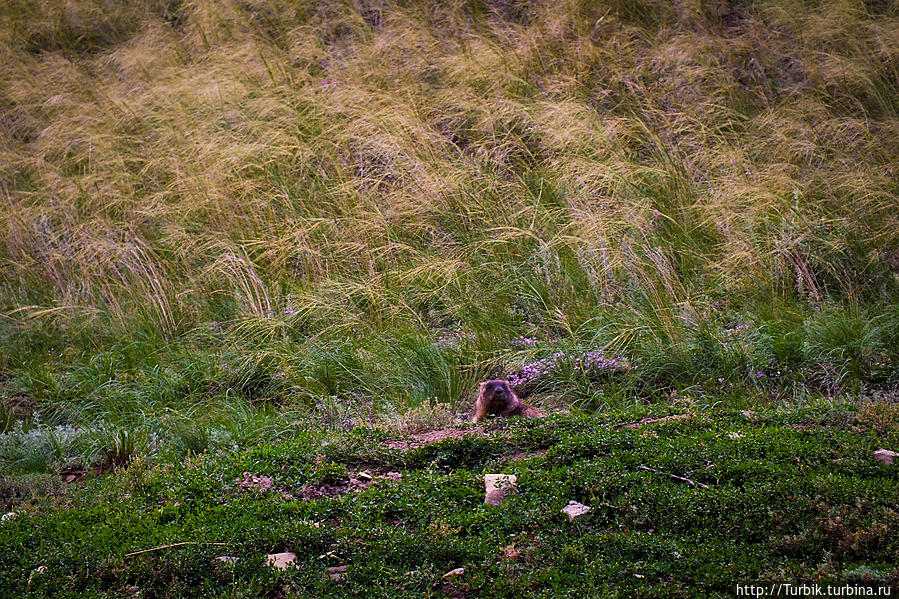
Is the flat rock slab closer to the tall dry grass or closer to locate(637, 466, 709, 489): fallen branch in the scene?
locate(637, 466, 709, 489): fallen branch

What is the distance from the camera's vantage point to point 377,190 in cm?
696

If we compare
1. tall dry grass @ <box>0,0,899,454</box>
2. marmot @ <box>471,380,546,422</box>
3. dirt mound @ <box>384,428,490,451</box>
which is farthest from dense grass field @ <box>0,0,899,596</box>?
marmot @ <box>471,380,546,422</box>

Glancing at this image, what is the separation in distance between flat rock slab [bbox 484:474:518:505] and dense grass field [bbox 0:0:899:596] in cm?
7

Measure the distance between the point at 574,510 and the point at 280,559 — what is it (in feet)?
3.63

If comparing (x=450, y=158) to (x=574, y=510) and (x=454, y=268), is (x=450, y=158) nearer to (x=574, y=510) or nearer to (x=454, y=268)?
(x=454, y=268)

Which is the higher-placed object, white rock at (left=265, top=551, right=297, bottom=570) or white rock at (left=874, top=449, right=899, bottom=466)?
white rock at (left=265, top=551, right=297, bottom=570)

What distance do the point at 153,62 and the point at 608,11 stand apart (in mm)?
5678

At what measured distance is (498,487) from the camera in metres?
3.11

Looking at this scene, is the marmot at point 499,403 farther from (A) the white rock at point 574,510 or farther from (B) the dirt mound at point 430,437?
(A) the white rock at point 574,510

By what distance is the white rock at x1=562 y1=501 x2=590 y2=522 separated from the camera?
2838 millimetres

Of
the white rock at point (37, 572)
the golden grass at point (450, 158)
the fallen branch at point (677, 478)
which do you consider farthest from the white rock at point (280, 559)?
A: the golden grass at point (450, 158)

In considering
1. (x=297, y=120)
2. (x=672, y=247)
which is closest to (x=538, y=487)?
(x=672, y=247)

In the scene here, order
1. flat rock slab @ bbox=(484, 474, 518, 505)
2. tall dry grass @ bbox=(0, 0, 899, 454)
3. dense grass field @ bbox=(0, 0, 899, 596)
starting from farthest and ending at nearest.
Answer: tall dry grass @ bbox=(0, 0, 899, 454) → flat rock slab @ bbox=(484, 474, 518, 505) → dense grass field @ bbox=(0, 0, 899, 596)

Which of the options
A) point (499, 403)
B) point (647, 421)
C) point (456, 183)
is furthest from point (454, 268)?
point (647, 421)
